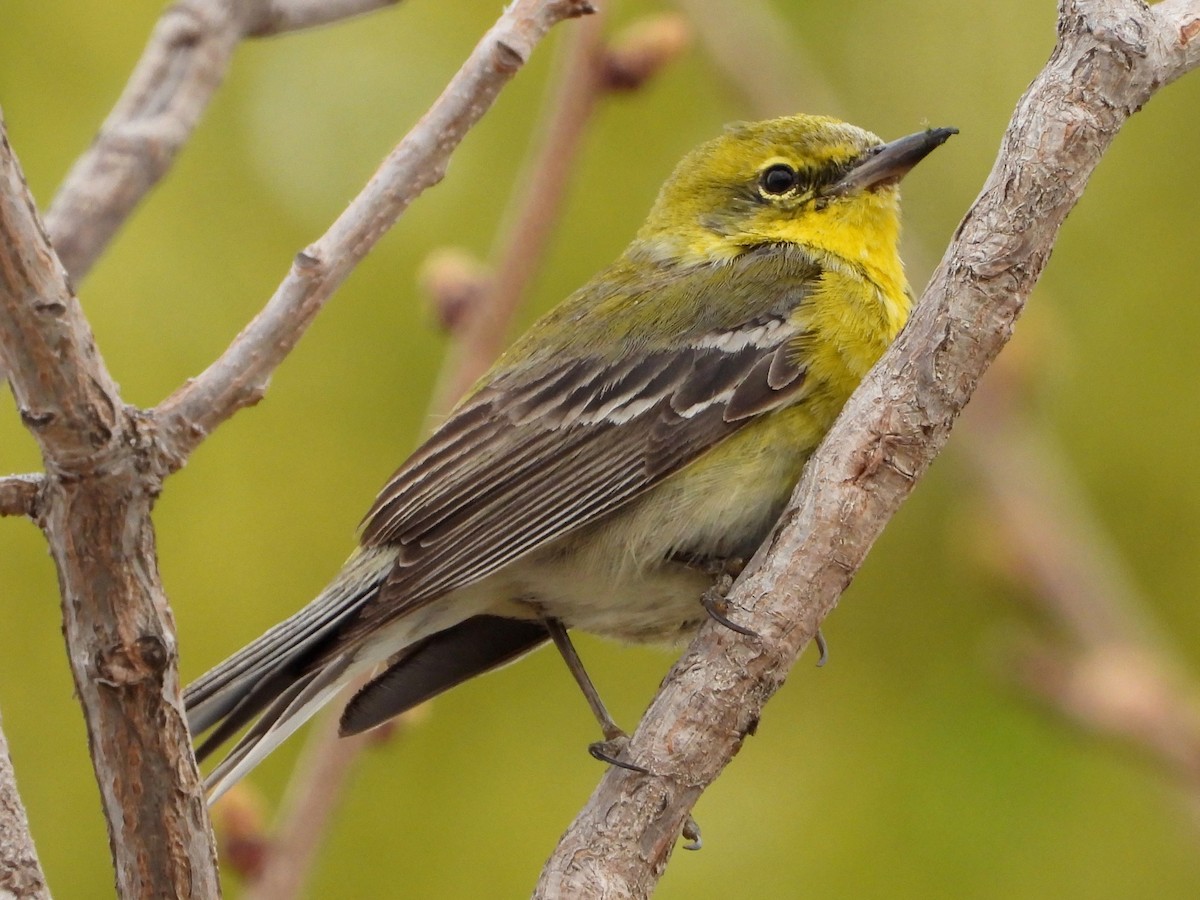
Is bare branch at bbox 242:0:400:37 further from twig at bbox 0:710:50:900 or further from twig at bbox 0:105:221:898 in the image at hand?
twig at bbox 0:710:50:900

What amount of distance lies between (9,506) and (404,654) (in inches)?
71.1

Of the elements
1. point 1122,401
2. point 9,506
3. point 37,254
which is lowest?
point 9,506

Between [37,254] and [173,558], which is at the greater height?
[173,558]

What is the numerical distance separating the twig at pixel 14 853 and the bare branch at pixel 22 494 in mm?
357

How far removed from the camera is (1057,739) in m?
5.79

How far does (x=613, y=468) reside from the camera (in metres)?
4.16

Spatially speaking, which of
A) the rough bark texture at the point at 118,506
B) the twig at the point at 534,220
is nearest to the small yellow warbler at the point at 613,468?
the twig at the point at 534,220

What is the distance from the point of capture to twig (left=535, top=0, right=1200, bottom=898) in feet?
9.70

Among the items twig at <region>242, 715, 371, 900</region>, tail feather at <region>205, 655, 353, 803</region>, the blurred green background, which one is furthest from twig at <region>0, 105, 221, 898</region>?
the blurred green background

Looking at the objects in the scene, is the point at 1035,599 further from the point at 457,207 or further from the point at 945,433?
the point at 457,207

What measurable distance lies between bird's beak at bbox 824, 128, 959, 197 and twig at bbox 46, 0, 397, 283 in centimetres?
171

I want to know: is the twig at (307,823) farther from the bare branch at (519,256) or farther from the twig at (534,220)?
the twig at (534,220)

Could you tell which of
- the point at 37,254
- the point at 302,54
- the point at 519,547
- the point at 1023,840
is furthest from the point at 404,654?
the point at 302,54

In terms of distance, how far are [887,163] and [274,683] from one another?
89.9 inches
